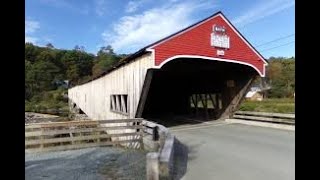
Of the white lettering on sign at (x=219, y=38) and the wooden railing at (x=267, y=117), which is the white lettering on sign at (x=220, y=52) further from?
the wooden railing at (x=267, y=117)

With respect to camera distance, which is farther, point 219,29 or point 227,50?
point 227,50

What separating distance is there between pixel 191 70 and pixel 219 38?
474 cm

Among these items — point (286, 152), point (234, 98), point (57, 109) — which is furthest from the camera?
point (57, 109)

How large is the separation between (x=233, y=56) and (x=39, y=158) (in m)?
9.93

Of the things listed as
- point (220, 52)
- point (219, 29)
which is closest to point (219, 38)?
point (219, 29)

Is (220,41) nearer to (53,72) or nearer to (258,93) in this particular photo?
(258,93)

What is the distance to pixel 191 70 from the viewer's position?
795 inches

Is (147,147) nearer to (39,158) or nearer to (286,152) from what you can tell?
(39,158)

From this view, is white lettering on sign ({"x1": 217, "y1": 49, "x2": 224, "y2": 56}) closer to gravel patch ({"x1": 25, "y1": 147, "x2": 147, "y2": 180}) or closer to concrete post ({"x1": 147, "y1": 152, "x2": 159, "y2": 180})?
gravel patch ({"x1": 25, "y1": 147, "x2": 147, "y2": 180})
